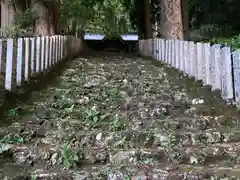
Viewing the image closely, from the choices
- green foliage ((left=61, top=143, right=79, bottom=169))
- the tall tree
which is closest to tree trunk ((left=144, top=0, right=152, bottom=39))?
the tall tree

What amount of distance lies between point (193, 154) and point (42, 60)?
13.2 feet

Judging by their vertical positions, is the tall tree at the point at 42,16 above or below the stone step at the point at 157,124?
above

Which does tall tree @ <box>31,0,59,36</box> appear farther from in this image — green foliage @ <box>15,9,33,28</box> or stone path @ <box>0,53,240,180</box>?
stone path @ <box>0,53,240,180</box>

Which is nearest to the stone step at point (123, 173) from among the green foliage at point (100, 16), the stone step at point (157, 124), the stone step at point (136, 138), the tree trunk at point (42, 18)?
the stone step at point (136, 138)

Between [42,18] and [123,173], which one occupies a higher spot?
[42,18]

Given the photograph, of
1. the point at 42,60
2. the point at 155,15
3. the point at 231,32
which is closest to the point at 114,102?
the point at 42,60

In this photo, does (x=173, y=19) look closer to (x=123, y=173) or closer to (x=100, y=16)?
(x=123, y=173)

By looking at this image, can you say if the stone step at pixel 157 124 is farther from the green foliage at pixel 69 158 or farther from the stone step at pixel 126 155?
the green foliage at pixel 69 158

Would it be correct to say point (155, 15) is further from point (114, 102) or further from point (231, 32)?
point (114, 102)

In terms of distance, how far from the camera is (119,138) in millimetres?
3730

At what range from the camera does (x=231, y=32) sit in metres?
12.1

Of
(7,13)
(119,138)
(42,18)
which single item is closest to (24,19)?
(42,18)

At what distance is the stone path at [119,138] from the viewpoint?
3.24 m

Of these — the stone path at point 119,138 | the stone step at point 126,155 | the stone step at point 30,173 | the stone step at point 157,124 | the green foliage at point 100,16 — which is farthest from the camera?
the green foliage at point 100,16
